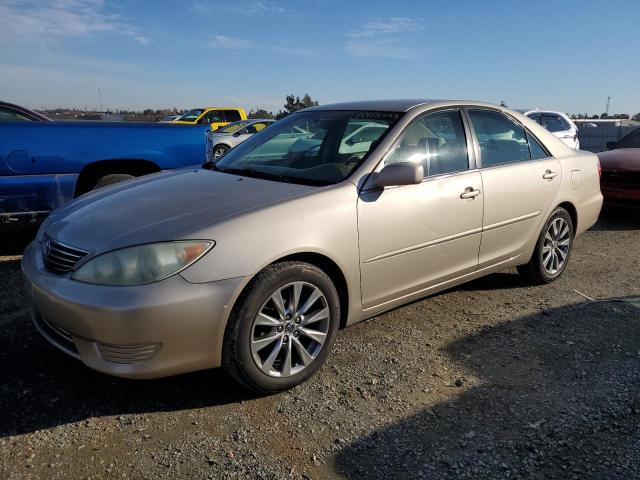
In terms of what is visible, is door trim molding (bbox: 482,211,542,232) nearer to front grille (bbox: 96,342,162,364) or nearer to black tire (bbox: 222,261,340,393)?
black tire (bbox: 222,261,340,393)

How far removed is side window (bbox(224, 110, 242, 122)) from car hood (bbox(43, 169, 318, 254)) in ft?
58.8

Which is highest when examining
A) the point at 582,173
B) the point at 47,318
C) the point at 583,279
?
the point at 582,173

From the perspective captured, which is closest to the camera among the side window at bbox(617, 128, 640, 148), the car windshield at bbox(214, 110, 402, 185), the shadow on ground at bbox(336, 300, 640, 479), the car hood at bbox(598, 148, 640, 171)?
the shadow on ground at bbox(336, 300, 640, 479)

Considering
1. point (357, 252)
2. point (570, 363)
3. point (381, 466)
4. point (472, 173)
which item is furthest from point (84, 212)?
point (570, 363)

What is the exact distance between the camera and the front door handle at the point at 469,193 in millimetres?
3717

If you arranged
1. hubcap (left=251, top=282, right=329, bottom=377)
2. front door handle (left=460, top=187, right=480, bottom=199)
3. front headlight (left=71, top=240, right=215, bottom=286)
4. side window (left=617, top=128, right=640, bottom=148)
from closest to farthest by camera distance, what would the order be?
1. front headlight (left=71, top=240, right=215, bottom=286)
2. hubcap (left=251, top=282, right=329, bottom=377)
3. front door handle (left=460, top=187, right=480, bottom=199)
4. side window (left=617, top=128, right=640, bottom=148)

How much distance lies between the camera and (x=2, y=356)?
3240 mm

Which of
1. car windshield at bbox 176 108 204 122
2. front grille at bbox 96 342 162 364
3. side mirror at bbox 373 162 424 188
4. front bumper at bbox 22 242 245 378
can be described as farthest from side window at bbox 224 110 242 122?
front grille at bbox 96 342 162 364

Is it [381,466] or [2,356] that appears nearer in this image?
[381,466]

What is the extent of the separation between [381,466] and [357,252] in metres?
1.19

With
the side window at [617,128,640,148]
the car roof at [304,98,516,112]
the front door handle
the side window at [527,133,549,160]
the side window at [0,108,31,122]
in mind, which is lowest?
the side window at [617,128,640,148]

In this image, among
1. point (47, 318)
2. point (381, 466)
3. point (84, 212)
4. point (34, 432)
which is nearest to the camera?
point (381, 466)

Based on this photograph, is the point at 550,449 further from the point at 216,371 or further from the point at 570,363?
the point at 216,371

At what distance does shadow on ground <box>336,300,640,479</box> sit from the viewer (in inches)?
93.5
